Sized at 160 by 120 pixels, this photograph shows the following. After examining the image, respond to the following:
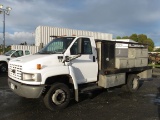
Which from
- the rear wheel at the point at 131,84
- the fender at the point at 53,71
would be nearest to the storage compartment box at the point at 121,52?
the rear wheel at the point at 131,84

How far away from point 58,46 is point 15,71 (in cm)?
157

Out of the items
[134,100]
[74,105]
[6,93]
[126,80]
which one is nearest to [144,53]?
[126,80]

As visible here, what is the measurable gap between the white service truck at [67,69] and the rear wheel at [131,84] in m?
0.46

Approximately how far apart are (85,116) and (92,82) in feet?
5.94

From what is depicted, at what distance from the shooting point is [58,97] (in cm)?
620

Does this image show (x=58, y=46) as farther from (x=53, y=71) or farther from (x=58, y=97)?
(x=58, y=97)

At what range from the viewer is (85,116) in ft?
18.8

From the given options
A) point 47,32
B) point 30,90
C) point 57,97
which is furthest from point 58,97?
point 47,32

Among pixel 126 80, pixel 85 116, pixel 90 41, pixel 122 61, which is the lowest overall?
pixel 85 116

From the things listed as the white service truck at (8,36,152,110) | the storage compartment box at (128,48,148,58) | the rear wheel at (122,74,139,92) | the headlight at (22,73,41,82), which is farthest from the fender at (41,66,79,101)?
the storage compartment box at (128,48,148,58)

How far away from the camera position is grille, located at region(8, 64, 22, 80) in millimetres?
5957

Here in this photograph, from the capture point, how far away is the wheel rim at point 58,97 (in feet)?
19.9

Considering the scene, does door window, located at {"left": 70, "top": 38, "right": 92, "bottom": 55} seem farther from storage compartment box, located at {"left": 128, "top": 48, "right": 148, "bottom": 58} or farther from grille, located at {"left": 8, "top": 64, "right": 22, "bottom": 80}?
storage compartment box, located at {"left": 128, "top": 48, "right": 148, "bottom": 58}

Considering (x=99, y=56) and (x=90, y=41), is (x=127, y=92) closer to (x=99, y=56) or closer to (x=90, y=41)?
(x=99, y=56)
